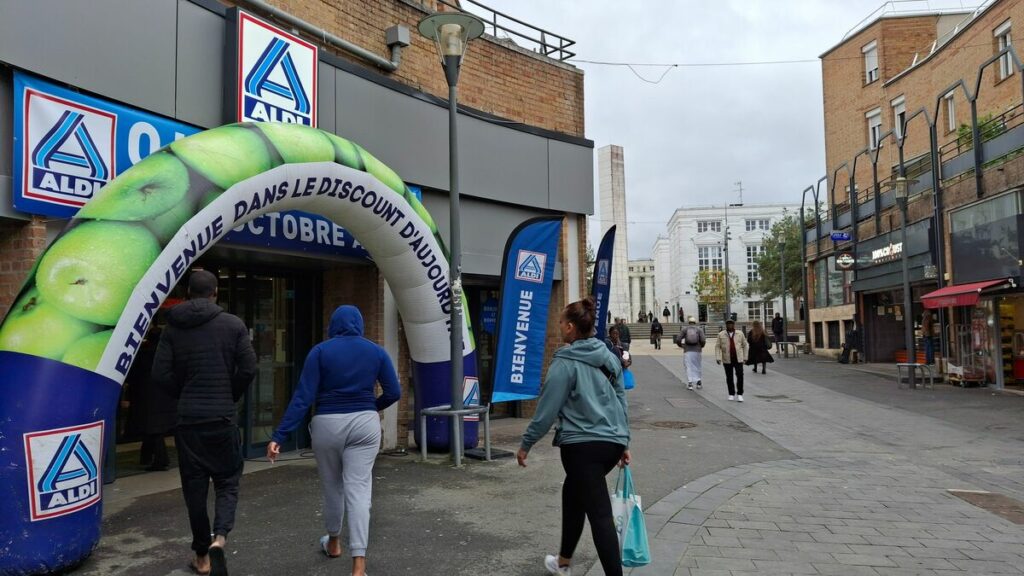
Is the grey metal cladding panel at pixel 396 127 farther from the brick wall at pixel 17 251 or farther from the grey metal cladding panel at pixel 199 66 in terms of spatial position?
the brick wall at pixel 17 251

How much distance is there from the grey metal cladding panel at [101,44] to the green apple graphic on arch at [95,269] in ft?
6.19

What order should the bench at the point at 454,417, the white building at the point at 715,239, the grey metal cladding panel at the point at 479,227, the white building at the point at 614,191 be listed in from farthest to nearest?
the white building at the point at 715,239, the white building at the point at 614,191, the grey metal cladding panel at the point at 479,227, the bench at the point at 454,417

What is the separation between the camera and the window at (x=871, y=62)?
31000 millimetres

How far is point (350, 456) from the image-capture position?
4.35 m

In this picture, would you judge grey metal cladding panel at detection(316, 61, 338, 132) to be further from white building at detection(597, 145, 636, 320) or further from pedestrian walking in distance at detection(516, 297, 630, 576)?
white building at detection(597, 145, 636, 320)

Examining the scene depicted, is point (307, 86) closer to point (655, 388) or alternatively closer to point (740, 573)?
point (740, 573)

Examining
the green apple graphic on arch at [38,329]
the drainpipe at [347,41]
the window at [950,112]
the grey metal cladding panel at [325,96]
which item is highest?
the window at [950,112]

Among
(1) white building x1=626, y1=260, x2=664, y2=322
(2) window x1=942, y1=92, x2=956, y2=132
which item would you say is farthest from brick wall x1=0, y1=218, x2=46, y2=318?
(1) white building x1=626, y1=260, x2=664, y2=322

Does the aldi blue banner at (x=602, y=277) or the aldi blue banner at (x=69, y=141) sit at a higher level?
the aldi blue banner at (x=69, y=141)

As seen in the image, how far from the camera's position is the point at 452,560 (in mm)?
4629

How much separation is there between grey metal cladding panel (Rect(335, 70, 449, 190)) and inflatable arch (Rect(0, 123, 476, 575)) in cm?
247

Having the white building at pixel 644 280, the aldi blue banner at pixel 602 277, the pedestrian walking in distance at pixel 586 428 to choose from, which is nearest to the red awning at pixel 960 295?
the aldi blue banner at pixel 602 277

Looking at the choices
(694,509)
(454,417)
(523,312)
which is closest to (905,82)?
(523,312)

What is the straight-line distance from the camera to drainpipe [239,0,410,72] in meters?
7.42
